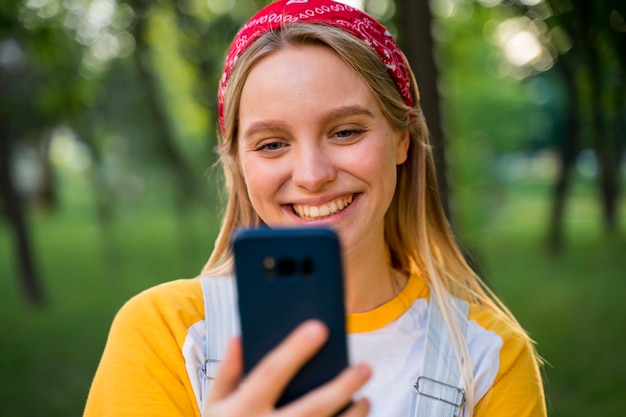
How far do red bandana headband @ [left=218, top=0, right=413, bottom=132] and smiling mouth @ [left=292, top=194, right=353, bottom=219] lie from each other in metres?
0.42

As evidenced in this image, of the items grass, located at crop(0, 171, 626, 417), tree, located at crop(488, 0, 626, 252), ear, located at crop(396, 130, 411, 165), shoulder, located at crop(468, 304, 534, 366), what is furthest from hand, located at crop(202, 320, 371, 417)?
tree, located at crop(488, 0, 626, 252)

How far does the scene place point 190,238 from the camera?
16.9 m

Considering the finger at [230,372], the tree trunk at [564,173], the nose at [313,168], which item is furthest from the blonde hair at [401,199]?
the tree trunk at [564,173]

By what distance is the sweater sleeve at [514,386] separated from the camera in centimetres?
184

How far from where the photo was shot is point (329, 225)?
1.79 meters

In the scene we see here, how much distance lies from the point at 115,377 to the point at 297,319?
0.76m

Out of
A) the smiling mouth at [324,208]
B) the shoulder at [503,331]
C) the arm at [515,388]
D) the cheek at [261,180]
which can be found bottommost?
the arm at [515,388]

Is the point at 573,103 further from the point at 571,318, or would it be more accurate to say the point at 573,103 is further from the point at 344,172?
the point at 344,172

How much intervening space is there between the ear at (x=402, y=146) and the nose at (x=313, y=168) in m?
0.38

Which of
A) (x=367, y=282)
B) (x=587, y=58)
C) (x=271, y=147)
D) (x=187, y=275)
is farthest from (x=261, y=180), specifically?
(x=187, y=275)

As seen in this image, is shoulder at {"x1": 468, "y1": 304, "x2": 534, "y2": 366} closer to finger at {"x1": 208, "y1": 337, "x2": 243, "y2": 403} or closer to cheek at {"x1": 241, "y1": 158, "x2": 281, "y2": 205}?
cheek at {"x1": 241, "y1": 158, "x2": 281, "y2": 205}

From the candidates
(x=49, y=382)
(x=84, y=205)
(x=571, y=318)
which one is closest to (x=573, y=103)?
(x=571, y=318)

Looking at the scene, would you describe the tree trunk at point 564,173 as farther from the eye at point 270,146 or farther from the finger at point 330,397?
the finger at point 330,397

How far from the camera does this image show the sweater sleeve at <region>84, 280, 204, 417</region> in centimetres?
165
